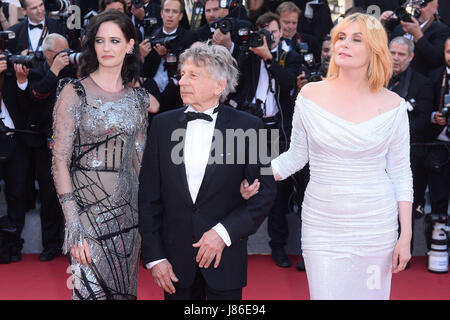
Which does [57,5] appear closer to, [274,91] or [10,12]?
[10,12]

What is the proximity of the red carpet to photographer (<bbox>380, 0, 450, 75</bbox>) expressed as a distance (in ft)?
5.69

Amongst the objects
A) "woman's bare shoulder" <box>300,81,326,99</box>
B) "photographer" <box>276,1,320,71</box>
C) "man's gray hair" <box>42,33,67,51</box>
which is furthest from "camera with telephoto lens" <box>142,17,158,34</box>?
"woman's bare shoulder" <box>300,81,326,99</box>

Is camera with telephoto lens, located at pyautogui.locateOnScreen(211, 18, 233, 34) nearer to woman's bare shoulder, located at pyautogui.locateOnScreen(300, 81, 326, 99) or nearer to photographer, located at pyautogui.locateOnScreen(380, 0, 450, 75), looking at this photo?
photographer, located at pyautogui.locateOnScreen(380, 0, 450, 75)

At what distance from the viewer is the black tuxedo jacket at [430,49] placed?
559 cm

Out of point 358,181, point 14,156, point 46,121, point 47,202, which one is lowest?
point 47,202

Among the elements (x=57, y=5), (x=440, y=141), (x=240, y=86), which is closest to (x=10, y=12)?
(x=57, y=5)

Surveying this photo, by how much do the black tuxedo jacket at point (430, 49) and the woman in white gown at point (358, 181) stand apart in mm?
3156

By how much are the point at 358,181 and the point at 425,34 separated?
12.0 feet

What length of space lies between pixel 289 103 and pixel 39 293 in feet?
7.96

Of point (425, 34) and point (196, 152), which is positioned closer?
point (196, 152)

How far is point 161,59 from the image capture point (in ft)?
17.9

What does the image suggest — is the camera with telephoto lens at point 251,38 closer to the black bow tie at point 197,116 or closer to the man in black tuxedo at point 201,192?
the man in black tuxedo at point 201,192

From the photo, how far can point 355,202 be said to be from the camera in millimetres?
2602

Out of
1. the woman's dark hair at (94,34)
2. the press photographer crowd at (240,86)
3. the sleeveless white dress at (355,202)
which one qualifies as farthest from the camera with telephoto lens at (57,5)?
the sleeveless white dress at (355,202)
